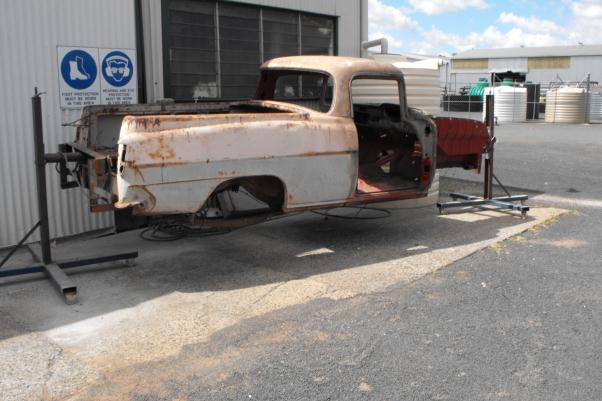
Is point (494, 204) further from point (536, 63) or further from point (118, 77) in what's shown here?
point (536, 63)

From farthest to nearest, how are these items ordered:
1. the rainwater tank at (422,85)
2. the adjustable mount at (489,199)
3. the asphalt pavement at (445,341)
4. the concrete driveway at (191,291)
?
the rainwater tank at (422,85) < the adjustable mount at (489,199) < the concrete driveway at (191,291) < the asphalt pavement at (445,341)

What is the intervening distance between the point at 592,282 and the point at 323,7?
20.5ft

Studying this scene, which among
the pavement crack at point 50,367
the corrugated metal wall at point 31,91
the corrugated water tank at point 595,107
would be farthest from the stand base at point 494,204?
the corrugated water tank at point 595,107

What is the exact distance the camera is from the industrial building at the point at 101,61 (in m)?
6.53

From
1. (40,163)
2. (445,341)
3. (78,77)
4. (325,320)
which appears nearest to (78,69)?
(78,77)

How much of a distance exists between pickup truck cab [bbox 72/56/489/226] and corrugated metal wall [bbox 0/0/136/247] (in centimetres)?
65

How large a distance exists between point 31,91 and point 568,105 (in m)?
27.0

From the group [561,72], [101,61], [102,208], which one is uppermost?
[561,72]

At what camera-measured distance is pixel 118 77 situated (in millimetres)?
7383

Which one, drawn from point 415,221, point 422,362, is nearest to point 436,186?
point 415,221

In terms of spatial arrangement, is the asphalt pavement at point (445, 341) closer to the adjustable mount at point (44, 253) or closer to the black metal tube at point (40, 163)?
the adjustable mount at point (44, 253)

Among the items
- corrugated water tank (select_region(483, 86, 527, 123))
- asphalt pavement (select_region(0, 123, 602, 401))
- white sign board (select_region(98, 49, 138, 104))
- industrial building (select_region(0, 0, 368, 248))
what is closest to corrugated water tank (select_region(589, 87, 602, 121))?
corrugated water tank (select_region(483, 86, 527, 123))

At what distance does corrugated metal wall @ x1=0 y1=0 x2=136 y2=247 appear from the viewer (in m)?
6.44

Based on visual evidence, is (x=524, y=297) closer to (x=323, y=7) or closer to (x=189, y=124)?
(x=189, y=124)
